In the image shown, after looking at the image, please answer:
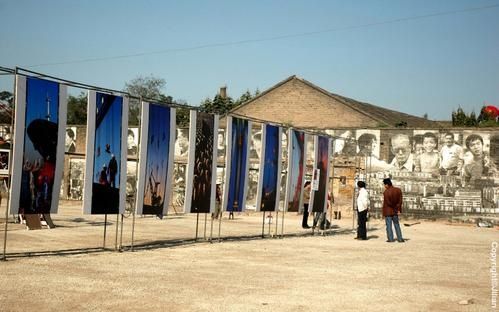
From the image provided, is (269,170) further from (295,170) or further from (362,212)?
A: (362,212)

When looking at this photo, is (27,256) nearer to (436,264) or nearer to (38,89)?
(38,89)

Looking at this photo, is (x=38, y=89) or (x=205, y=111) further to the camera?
(x=205, y=111)

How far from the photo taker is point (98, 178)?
1247 centimetres

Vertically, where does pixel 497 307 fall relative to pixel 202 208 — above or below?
below

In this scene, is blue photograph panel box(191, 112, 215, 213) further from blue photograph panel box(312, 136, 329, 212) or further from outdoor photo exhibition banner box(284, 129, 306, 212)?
blue photograph panel box(312, 136, 329, 212)

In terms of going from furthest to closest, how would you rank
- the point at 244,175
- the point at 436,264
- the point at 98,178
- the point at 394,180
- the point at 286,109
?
the point at 286,109, the point at 394,180, the point at 244,175, the point at 436,264, the point at 98,178

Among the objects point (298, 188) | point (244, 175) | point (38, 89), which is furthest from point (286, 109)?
point (38, 89)

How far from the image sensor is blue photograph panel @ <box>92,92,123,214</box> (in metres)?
12.4

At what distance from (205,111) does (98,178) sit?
3807 mm

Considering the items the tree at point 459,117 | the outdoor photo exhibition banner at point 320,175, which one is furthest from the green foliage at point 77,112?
the outdoor photo exhibition banner at point 320,175

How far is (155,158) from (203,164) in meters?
1.75

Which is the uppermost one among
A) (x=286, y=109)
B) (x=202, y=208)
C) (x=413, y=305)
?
(x=286, y=109)

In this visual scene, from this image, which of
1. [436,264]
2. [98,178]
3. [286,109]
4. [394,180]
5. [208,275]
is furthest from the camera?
[286,109]

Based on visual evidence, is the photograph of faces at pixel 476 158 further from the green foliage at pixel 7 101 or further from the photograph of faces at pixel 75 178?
the green foliage at pixel 7 101
